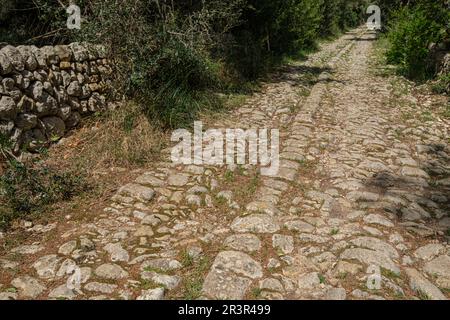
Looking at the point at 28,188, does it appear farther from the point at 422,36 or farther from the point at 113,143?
the point at 422,36

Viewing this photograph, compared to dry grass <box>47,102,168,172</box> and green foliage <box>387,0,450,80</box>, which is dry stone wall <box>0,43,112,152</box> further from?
green foliage <box>387,0,450,80</box>

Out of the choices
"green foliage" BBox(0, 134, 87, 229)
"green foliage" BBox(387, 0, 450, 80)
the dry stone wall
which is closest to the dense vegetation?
the dry stone wall

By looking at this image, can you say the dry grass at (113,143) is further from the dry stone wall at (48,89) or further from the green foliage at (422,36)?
the green foliage at (422,36)

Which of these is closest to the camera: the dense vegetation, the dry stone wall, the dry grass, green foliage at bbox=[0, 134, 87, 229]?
green foliage at bbox=[0, 134, 87, 229]

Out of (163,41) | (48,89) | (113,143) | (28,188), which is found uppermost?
(163,41)

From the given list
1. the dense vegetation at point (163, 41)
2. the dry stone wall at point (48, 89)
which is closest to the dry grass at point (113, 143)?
the dry stone wall at point (48, 89)

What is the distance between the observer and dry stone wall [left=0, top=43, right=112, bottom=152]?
14.9ft

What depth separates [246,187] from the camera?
4578mm

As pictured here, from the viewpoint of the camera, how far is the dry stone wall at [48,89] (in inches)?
179

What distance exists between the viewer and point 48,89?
16.8 feet

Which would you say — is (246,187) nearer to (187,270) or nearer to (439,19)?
(187,270)

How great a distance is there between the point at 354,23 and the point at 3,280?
39.2 m

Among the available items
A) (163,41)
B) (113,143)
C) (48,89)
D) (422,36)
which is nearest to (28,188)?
(113,143)

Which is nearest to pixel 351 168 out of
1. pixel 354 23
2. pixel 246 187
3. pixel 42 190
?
pixel 246 187
